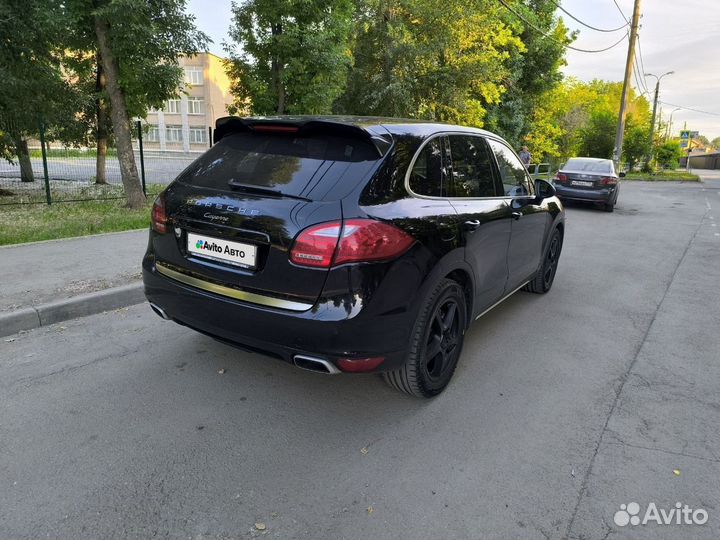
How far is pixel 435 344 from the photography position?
3246 millimetres

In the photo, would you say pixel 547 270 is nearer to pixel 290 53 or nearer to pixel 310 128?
pixel 310 128

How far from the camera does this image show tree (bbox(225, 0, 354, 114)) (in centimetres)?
1347

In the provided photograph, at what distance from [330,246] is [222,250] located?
72cm

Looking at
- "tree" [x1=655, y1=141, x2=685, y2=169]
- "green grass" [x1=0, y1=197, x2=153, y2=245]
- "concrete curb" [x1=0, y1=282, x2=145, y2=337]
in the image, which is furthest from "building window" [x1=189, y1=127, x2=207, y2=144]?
"concrete curb" [x1=0, y1=282, x2=145, y2=337]

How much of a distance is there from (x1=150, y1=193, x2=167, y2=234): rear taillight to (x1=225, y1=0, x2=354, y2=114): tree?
11437 mm

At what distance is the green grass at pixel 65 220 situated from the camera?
7.66 meters

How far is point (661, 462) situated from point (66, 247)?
6.94 m

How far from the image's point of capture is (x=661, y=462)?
9.06ft

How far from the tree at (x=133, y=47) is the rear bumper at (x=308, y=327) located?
8.26 m

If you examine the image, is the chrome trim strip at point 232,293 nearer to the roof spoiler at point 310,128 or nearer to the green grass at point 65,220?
the roof spoiler at point 310,128

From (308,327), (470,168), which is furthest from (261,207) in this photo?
(470,168)

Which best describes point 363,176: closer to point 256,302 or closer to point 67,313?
point 256,302

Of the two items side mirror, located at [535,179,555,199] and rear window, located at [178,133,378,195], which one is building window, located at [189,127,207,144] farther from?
rear window, located at [178,133,378,195]

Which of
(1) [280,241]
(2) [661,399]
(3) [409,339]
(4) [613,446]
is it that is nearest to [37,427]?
(1) [280,241]
